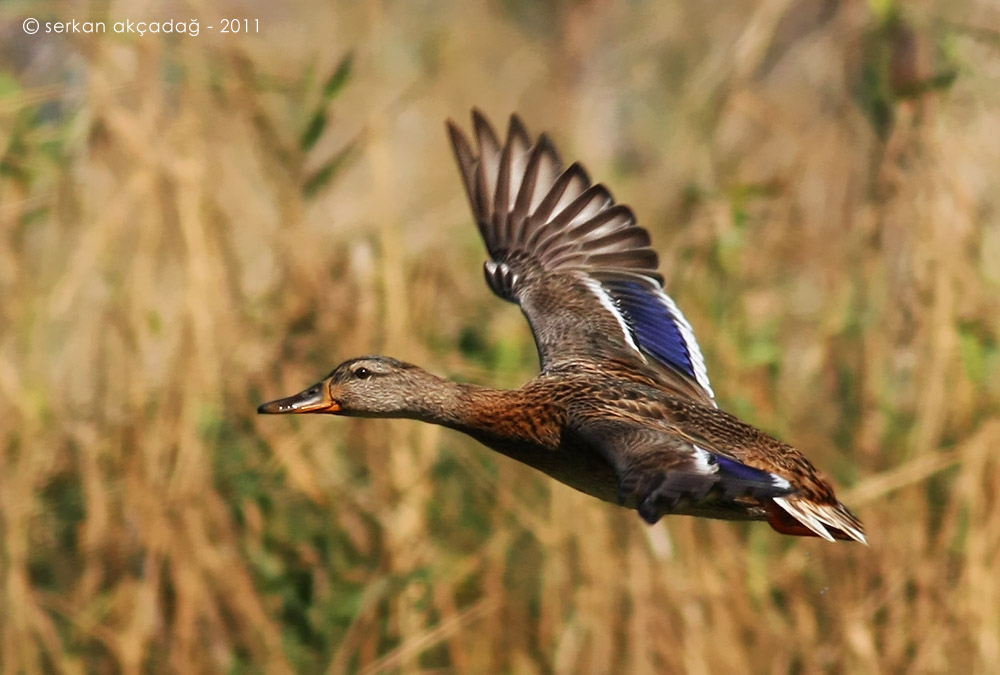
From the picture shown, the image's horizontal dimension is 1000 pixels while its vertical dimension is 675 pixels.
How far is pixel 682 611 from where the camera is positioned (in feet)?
20.7

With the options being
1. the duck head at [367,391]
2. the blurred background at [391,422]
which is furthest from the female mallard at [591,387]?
the blurred background at [391,422]

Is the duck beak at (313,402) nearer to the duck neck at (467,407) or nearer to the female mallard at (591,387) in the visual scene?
the female mallard at (591,387)

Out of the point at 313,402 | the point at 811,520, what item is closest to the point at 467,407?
the point at 313,402

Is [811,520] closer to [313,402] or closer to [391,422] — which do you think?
[313,402]

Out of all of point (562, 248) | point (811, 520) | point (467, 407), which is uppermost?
point (562, 248)

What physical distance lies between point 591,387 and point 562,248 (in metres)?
1.20

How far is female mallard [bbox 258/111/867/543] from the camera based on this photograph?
4.66m

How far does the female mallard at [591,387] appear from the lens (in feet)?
15.3

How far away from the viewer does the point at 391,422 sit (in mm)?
6617

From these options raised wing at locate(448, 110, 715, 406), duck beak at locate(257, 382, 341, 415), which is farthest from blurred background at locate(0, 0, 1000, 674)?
duck beak at locate(257, 382, 341, 415)

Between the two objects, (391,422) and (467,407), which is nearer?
(467,407)

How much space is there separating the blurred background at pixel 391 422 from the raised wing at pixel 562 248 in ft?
1.35

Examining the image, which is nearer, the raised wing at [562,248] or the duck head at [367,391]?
the duck head at [367,391]

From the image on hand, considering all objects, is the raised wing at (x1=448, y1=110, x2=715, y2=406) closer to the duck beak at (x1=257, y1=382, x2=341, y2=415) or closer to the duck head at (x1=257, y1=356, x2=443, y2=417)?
the duck head at (x1=257, y1=356, x2=443, y2=417)
